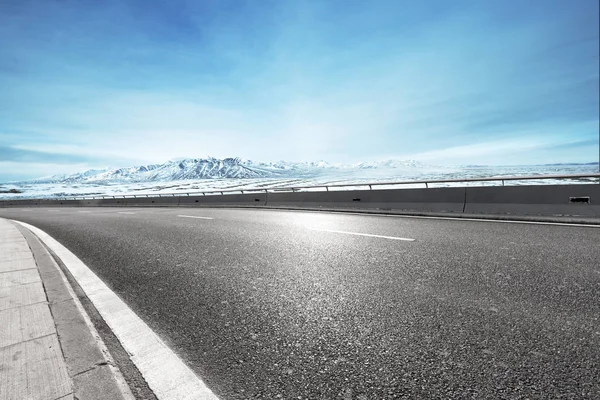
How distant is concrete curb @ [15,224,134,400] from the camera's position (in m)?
1.75

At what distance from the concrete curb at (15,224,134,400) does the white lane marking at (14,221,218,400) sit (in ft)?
0.47

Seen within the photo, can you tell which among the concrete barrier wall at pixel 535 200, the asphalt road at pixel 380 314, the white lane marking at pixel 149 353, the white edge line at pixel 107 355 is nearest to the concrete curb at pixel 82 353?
the white edge line at pixel 107 355

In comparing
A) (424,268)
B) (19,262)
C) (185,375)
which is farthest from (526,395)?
(19,262)

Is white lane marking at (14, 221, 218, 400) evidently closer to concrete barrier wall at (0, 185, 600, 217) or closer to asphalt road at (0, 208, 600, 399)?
asphalt road at (0, 208, 600, 399)

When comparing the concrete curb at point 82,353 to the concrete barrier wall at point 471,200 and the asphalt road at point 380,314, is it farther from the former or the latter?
the concrete barrier wall at point 471,200

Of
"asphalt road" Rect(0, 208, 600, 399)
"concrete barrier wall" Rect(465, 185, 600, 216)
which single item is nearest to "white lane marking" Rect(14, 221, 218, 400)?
"asphalt road" Rect(0, 208, 600, 399)

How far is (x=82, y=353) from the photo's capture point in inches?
83.4

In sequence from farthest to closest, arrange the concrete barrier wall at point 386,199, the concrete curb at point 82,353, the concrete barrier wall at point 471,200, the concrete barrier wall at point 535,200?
the concrete barrier wall at point 386,199 < the concrete barrier wall at point 471,200 < the concrete barrier wall at point 535,200 < the concrete curb at point 82,353

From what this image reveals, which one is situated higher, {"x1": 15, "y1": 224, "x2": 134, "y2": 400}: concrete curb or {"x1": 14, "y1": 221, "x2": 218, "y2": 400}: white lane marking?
{"x1": 15, "y1": 224, "x2": 134, "y2": 400}: concrete curb

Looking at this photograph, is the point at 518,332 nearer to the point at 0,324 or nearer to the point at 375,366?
the point at 375,366

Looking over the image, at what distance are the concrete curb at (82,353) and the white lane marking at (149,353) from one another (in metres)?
0.14

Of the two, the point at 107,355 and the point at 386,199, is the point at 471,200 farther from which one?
the point at 107,355

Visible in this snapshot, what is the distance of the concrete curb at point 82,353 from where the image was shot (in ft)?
5.73

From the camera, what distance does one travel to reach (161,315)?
2.91 m
